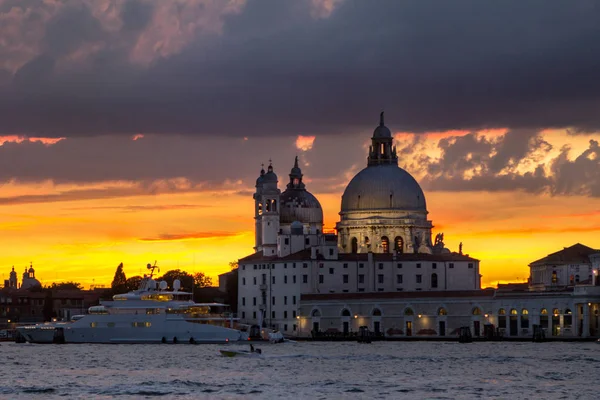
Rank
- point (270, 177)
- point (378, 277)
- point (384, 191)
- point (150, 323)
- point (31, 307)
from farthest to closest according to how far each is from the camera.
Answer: point (31, 307) < point (270, 177) < point (384, 191) < point (378, 277) < point (150, 323)

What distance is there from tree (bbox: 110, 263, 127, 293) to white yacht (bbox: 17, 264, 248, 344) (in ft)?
150

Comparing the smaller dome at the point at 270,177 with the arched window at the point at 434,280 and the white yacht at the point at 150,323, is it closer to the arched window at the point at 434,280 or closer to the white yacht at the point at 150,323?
the arched window at the point at 434,280

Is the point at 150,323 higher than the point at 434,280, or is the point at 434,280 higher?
the point at 434,280

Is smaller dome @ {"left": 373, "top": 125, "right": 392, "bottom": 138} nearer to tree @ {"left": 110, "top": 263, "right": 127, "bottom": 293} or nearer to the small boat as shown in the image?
tree @ {"left": 110, "top": 263, "right": 127, "bottom": 293}

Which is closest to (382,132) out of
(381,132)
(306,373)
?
(381,132)

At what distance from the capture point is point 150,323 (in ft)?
434

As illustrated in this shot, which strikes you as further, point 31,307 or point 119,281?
point 31,307

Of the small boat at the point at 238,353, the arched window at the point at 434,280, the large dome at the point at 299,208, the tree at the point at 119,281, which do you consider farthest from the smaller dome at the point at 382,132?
the small boat at the point at 238,353

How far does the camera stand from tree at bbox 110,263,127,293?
180 metres

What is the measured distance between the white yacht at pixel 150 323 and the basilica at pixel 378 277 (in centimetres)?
2295

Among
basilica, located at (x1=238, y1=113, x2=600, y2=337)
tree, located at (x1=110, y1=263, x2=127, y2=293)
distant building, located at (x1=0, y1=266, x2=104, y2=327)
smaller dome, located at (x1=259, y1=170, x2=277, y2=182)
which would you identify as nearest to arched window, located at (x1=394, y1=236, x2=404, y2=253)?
basilica, located at (x1=238, y1=113, x2=600, y2=337)

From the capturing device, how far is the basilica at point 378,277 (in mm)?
148125

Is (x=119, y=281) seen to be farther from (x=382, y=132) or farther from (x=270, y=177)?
(x=382, y=132)

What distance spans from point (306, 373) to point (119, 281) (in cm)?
9524
